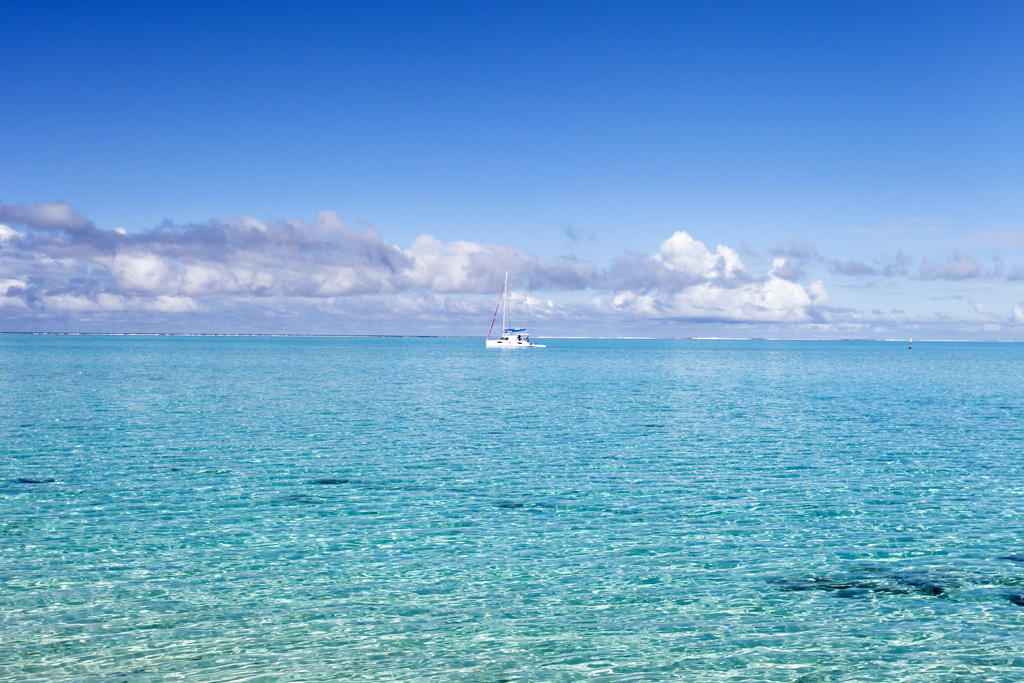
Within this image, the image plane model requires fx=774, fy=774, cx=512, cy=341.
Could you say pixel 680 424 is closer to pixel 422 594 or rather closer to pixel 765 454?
pixel 765 454

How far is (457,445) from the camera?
1603 inches

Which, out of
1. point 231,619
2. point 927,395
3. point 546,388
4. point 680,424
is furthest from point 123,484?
point 927,395

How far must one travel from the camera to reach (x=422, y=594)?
1764 centimetres

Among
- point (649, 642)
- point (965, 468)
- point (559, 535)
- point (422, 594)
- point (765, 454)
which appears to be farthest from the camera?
point (765, 454)

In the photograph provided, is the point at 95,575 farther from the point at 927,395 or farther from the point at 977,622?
the point at 927,395

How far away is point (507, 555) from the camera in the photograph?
20.7m

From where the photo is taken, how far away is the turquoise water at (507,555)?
564 inches

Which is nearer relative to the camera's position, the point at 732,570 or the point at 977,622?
the point at 977,622

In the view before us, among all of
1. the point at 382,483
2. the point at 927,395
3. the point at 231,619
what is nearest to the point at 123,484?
the point at 382,483

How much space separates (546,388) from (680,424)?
1460 inches

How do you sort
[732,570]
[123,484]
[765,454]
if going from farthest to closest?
[765,454]
[123,484]
[732,570]

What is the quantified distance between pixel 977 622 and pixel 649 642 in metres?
6.94

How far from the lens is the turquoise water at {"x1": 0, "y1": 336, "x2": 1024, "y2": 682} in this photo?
14.3 meters

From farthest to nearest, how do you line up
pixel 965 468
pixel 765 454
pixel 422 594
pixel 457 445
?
pixel 457 445 < pixel 765 454 < pixel 965 468 < pixel 422 594
